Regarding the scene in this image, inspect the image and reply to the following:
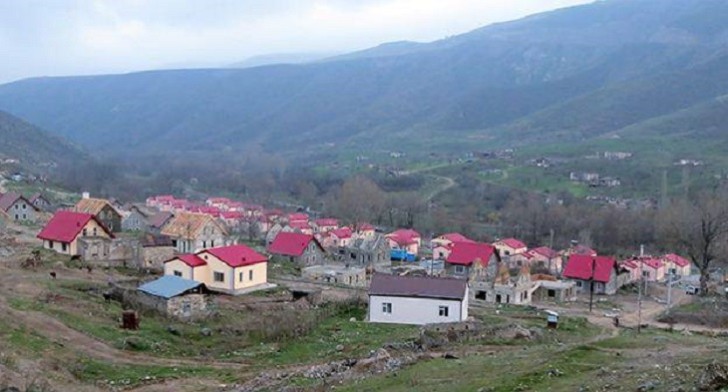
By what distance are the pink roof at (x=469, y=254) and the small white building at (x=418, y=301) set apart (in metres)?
25.5

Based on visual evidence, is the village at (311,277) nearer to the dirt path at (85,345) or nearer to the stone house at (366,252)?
the stone house at (366,252)

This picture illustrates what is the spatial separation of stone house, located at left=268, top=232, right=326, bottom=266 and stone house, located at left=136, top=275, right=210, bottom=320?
86.0ft

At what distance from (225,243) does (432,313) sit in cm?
2570

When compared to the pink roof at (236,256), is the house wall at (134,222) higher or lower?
lower

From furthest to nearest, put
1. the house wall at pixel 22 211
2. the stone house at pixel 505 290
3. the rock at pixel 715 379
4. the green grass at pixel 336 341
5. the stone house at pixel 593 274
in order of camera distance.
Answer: the house wall at pixel 22 211 < the stone house at pixel 593 274 < the stone house at pixel 505 290 < the green grass at pixel 336 341 < the rock at pixel 715 379

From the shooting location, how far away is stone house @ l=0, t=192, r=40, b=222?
227ft

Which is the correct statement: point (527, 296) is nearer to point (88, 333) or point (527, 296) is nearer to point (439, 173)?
point (88, 333)

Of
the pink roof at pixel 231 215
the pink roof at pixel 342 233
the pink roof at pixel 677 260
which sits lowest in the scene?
the pink roof at pixel 677 260

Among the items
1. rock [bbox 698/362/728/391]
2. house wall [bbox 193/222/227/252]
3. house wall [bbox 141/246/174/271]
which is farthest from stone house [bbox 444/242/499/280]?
rock [bbox 698/362/728/391]

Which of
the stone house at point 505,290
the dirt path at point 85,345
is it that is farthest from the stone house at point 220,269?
the stone house at point 505,290

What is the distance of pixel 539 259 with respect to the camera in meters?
74.3

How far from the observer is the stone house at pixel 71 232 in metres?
48.9

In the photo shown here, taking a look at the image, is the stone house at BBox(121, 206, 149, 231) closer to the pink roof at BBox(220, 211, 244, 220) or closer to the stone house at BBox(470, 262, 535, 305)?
the pink roof at BBox(220, 211, 244, 220)

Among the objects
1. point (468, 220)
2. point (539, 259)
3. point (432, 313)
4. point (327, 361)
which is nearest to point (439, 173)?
point (468, 220)
